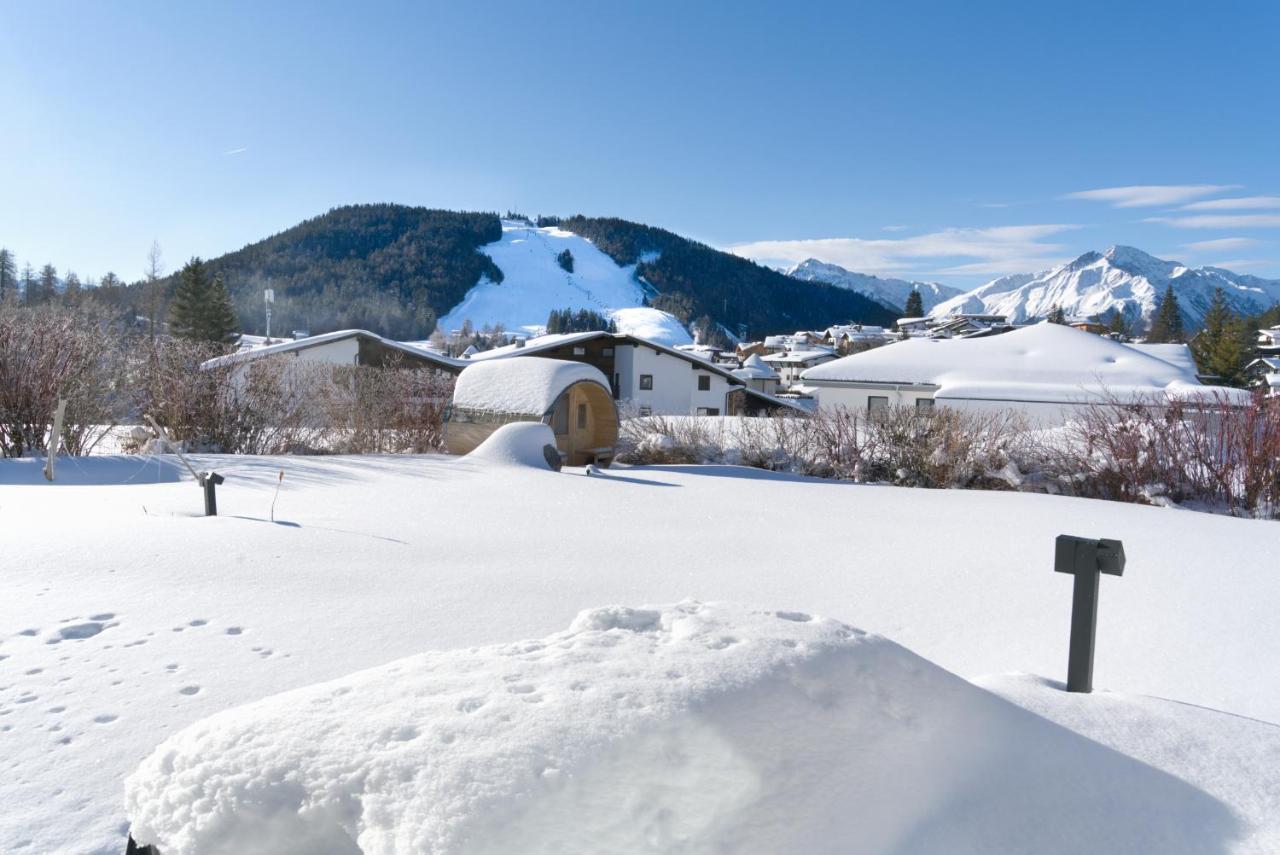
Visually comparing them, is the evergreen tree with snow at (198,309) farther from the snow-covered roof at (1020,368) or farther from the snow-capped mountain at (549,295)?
the snow-capped mountain at (549,295)

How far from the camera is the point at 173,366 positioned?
1435 centimetres

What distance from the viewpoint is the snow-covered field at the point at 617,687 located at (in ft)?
5.93

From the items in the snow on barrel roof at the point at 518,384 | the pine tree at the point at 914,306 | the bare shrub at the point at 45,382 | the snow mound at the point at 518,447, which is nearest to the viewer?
the bare shrub at the point at 45,382

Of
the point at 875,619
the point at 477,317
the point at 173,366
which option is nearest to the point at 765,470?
the point at 875,619

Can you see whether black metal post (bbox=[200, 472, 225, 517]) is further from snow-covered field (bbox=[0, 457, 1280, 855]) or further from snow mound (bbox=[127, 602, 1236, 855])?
snow mound (bbox=[127, 602, 1236, 855])

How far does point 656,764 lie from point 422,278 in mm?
140157

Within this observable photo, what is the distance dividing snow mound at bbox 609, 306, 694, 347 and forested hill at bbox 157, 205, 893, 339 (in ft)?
14.3

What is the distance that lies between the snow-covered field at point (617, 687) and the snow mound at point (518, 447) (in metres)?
5.06

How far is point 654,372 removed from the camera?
40625mm

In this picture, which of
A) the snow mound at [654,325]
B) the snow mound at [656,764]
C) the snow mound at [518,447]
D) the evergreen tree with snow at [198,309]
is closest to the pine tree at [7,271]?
the evergreen tree with snow at [198,309]

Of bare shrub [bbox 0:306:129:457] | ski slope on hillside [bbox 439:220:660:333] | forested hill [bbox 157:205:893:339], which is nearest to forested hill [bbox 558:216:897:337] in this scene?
forested hill [bbox 157:205:893:339]

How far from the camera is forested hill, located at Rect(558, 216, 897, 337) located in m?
152

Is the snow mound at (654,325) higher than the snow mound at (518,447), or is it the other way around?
the snow mound at (654,325)

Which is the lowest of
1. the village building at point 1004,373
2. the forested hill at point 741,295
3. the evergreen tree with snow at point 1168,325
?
the village building at point 1004,373
